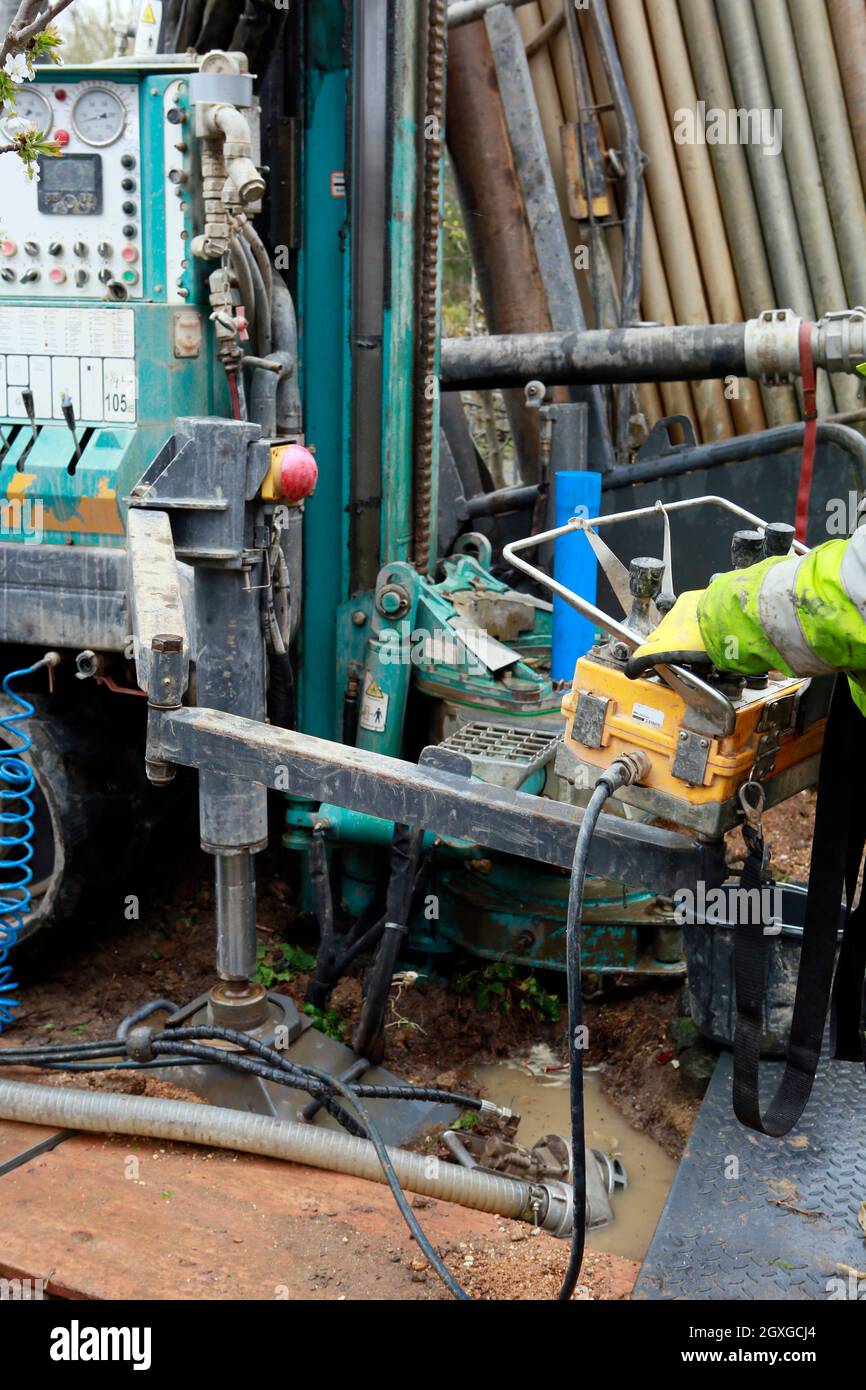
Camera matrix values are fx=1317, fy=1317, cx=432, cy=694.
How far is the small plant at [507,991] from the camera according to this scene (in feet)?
13.5

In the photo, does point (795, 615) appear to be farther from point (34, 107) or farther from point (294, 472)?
point (34, 107)

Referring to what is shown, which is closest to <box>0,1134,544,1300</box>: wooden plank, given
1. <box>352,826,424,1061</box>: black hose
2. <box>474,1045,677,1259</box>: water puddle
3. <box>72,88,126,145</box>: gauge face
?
<box>474,1045,677,1259</box>: water puddle

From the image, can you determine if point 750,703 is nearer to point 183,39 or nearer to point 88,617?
point 88,617

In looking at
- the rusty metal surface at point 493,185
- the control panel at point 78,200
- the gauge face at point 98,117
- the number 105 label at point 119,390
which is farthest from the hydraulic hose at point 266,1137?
the rusty metal surface at point 493,185

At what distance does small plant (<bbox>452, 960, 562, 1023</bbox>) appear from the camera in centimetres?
412

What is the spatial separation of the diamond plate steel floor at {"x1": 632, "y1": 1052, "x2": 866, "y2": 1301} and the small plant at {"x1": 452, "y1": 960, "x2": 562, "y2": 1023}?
85 cm

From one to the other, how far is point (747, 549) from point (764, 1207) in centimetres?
149

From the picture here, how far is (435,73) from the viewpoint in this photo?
12.7 ft

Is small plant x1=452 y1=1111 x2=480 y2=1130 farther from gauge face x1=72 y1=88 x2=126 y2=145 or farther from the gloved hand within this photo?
gauge face x1=72 y1=88 x2=126 y2=145

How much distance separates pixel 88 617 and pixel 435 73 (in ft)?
6.20

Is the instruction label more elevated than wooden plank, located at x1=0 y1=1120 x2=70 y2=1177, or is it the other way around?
the instruction label

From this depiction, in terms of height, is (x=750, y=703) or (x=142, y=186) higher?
(x=142, y=186)
